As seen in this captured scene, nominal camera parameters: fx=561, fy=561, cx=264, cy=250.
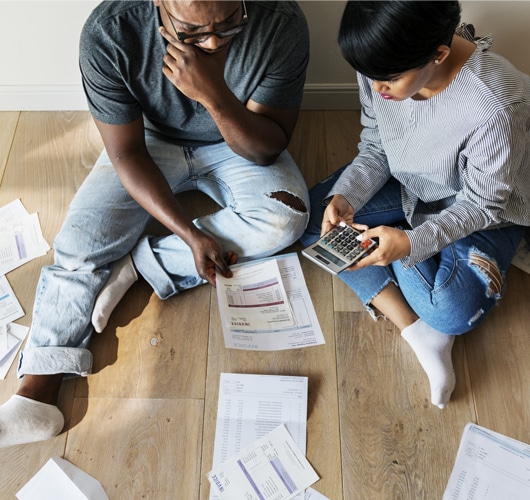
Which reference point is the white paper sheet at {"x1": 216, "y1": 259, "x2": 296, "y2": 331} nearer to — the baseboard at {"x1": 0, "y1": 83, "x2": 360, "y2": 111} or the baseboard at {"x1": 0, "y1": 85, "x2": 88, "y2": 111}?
the baseboard at {"x1": 0, "y1": 83, "x2": 360, "y2": 111}

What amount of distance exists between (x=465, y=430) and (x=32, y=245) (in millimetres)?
1191

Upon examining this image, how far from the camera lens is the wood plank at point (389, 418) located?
3.88ft

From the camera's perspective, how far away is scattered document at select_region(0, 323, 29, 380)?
1.34 metres

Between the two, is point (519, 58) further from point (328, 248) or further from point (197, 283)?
point (197, 283)

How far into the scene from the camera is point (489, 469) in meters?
1.18

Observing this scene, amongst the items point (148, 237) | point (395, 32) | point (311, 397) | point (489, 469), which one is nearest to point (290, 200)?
point (148, 237)

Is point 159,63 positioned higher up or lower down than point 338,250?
higher up

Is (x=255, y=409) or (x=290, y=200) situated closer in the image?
(x=255, y=409)

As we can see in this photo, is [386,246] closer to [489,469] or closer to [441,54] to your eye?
[441,54]

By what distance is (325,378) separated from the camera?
1311 mm

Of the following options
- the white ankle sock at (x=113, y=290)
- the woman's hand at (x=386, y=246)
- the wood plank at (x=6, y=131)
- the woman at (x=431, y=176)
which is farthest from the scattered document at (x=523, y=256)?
the wood plank at (x=6, y=131)

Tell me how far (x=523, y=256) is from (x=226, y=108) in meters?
0.85

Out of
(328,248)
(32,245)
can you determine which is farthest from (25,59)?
(328,248)

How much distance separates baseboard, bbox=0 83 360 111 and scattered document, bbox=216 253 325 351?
63cm
